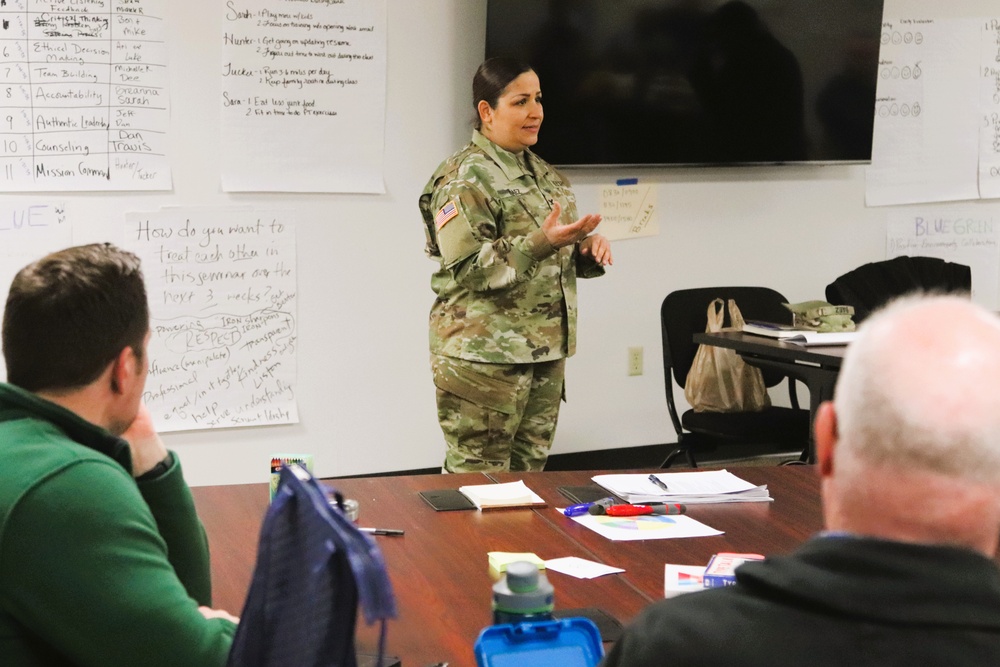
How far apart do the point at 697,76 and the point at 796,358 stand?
169 cm

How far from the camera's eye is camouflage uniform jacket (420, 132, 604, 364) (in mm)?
3076

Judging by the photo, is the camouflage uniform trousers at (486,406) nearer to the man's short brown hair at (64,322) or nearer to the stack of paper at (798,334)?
the stack of paper at (798,334)

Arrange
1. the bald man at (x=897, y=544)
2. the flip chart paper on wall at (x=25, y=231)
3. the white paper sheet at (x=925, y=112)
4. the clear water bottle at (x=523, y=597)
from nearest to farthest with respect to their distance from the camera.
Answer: the bald man at (x=897, y=544) < the clear water bottle at (x=523, y=597) < the flip chart paper on wall at (x=25, y=231) < the white paper sheet at (x=925, y=112)

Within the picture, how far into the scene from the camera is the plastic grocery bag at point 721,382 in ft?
12.9

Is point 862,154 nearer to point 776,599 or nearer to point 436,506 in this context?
point 436,506

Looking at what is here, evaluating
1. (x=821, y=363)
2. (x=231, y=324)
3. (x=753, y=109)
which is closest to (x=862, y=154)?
(x=753, y=109)

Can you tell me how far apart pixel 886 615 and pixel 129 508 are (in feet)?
2.65

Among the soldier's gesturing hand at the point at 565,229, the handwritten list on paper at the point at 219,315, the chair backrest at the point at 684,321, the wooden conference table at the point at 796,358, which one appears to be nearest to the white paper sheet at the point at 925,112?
the chair backrest at the point at 684,321

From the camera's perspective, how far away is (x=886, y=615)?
0.83 meters

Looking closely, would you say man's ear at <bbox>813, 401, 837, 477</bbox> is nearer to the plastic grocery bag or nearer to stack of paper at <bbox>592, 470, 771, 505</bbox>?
stack of paper at <bbox>592, 470, 771, 505</bbox>

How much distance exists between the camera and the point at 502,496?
6.87ft

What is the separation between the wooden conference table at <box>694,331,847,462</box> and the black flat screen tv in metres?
1.12

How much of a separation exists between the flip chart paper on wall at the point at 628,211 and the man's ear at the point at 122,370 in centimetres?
334

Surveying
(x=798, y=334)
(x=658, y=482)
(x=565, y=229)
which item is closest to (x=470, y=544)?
(x=658, y=482)
